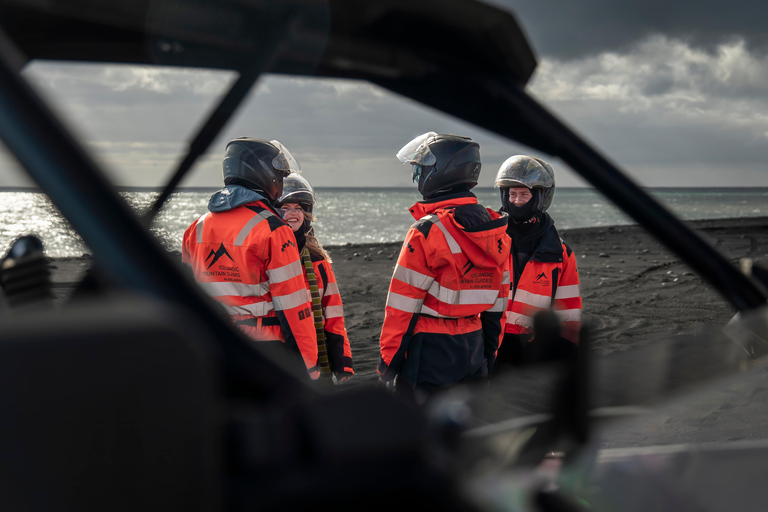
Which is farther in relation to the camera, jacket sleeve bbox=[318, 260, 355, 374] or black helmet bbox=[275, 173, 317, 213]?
black helmet bbox=[275, 173, 317, 213]

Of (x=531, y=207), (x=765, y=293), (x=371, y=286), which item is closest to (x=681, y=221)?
(x=765, y=293)

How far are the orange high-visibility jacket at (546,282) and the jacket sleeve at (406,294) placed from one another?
41.9 inches

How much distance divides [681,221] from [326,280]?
3496mm

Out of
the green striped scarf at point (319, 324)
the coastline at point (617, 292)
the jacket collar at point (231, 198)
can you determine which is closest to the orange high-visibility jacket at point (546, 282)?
the coastline at point (617, 292)

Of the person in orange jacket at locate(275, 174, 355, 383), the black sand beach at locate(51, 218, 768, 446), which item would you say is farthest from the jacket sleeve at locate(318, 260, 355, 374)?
the black sand beach at locate(51, 218, 768, 446)

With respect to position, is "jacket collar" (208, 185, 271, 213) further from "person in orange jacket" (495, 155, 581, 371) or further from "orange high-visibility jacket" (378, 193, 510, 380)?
"person in orange jacket" (495, 155, 581, 371)

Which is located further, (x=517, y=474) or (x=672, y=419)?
(x=672, y=419)

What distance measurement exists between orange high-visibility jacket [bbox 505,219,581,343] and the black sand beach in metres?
0.31

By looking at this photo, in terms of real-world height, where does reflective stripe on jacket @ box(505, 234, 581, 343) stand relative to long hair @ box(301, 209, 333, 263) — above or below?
below

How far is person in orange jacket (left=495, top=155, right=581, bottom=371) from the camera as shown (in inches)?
185

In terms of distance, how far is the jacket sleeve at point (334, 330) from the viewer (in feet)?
15.3

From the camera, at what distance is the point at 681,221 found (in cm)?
151

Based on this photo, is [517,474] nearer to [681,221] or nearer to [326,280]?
[681,221]

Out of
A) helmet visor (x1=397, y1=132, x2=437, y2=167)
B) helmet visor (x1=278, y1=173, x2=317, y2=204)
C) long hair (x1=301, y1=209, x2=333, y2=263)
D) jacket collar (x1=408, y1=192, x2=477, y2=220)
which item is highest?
helmet visor (x1=397, y1=132, x2=437, y2=167)
